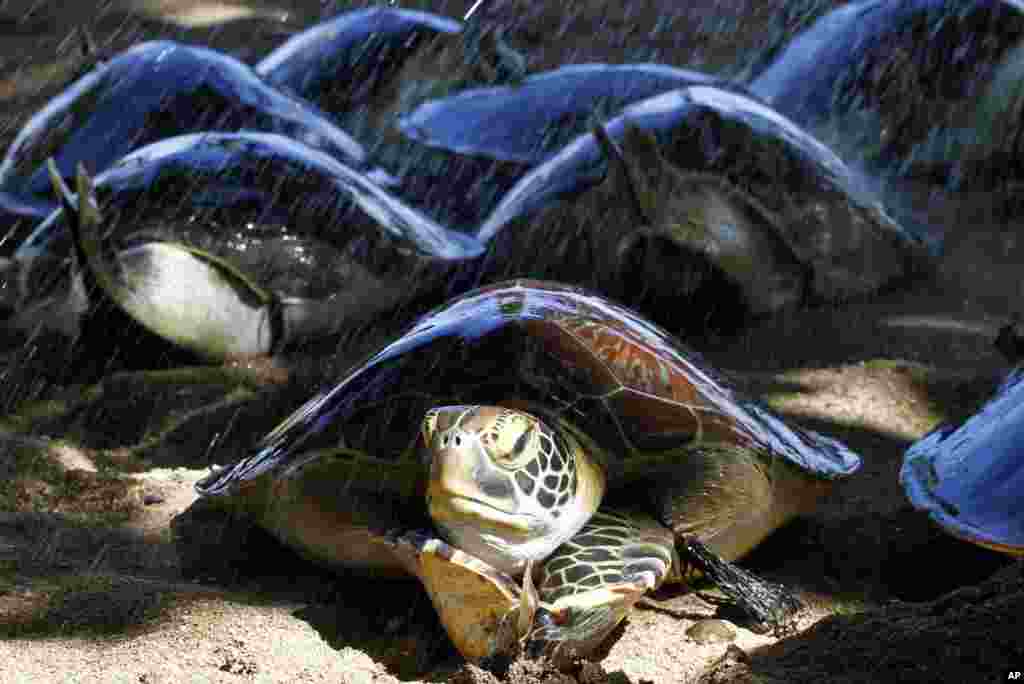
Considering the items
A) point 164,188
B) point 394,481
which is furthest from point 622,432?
point 164,188

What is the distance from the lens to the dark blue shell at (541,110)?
5826 millimetres

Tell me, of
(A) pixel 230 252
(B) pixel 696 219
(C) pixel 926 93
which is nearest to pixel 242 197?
(A) pixel 230 252

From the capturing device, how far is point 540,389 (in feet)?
8.82

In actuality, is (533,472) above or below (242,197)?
above

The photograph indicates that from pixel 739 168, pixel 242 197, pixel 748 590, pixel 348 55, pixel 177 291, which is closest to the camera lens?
pixel 748 590

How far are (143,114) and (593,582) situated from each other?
3.59 m

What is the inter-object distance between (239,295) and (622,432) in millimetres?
1906

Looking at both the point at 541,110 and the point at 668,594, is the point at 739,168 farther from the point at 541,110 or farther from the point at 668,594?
the point at 668,594

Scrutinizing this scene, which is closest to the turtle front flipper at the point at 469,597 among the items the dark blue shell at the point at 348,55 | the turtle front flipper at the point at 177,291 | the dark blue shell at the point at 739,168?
the turtle front flipper at the point at 177,291

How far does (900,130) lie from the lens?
19.7 ft

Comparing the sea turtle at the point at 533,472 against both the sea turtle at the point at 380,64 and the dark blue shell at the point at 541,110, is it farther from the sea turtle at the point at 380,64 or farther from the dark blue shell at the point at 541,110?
the sea turtle at the point at 380,64

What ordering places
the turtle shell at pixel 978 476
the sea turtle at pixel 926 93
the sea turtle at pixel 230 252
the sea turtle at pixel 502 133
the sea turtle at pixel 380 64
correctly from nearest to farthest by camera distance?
the turtle shell at pixel 978 476 < the sea turtle at pixel 230 252 < the sea turtle at pixel 502 133 < the sea turtle at pixel 926 93 < the sea turtle at pixel 380 64

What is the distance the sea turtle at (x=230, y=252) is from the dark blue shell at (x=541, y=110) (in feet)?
3.79

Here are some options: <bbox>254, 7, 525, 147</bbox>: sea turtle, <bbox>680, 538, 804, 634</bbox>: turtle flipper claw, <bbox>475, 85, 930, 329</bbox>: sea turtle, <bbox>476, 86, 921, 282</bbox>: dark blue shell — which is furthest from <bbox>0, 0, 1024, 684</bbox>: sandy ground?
<bbox>254, 7, 525, 147</bbox>: sea turtle
